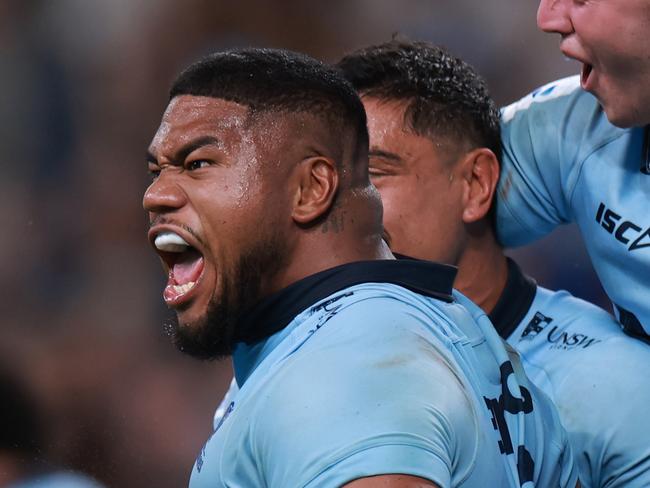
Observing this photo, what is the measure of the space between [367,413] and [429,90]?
1.22m

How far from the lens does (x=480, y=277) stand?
7.40 ft

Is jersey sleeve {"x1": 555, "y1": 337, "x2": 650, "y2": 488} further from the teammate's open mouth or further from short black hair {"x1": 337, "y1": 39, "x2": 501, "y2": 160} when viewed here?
the teammate's open mouth

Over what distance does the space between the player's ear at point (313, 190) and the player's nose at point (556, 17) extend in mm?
554

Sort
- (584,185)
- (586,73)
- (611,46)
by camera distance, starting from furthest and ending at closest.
A: (584,185), (586,73), (611,46)

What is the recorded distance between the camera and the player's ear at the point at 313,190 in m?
1.55

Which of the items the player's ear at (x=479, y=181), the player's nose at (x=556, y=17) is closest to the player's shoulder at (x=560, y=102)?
the player's ear at (x=479, y=181)

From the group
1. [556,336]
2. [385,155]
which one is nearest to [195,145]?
[385,155]

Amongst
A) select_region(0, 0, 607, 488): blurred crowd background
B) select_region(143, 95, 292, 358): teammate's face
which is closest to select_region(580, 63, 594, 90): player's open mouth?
select_region(143, 95, 292, 358): teammate's face

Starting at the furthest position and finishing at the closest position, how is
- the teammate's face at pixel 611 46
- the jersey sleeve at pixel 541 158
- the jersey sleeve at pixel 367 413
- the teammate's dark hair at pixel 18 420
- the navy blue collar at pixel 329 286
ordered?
the teammate's dark hair at pixel 18 420, the jersey sleeve at pixel 541 158, the teammate's face at pixel 611 46, the navy blue collar at pixel 329 286, the jersey sleeve at pixel 367 413

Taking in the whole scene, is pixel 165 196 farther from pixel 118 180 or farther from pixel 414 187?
pixel 118 180

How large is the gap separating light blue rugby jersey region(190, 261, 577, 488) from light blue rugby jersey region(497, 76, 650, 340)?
0.42 metres

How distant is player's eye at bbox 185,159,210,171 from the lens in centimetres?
155

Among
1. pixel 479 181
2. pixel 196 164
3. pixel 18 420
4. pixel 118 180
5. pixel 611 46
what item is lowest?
pixel 18 420

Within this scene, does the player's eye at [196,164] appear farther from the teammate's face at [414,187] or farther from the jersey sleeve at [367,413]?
the teammate's face at [414,187]
